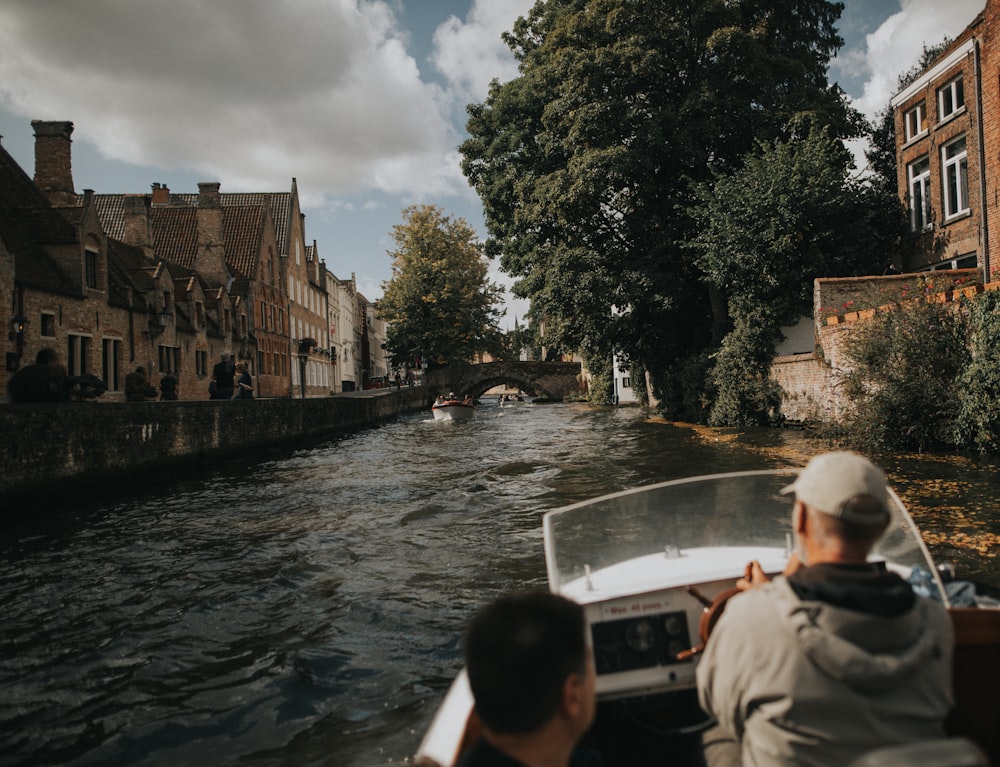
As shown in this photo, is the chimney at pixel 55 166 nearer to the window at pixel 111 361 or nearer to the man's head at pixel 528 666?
the window at pixel 111 361

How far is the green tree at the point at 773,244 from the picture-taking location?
60.0ft

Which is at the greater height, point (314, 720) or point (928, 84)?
point (928, 84)

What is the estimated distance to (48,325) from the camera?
17.5 metres

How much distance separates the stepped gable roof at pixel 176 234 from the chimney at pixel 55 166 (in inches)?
452

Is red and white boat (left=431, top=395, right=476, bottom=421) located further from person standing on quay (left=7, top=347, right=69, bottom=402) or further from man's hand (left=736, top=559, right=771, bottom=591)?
man's hand (left=736, top=559, right=771, bottom=591)

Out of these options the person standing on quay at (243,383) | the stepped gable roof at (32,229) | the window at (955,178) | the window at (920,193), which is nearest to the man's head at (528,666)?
the person standing on quay at (243,383)

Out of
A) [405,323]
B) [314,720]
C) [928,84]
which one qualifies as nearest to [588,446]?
[928,84]

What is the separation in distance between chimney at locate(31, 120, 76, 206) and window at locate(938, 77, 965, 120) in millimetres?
23611

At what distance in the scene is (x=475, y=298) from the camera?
4919 cm

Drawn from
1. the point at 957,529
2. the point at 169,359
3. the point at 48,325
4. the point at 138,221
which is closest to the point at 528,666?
the point at 957,529

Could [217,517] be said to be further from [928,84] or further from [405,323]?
[405,323]

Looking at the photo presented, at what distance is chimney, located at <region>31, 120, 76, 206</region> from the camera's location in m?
21.7

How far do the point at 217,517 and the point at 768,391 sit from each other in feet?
45.5

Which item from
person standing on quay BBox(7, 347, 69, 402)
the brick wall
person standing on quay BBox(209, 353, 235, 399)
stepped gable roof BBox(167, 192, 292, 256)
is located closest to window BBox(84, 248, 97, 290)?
person standing on quay BBox(209, 353, 235, 399)
